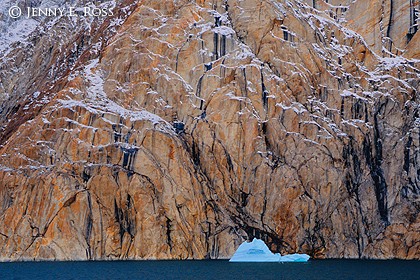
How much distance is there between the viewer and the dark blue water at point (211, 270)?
3511 inches

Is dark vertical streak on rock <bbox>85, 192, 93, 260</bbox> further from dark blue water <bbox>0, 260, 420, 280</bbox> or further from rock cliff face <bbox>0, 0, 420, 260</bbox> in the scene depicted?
dark blue water <bbox>0, 260, 420, 280</bbox>

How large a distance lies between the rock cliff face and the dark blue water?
677 cm

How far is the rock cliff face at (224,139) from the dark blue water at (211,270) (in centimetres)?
677

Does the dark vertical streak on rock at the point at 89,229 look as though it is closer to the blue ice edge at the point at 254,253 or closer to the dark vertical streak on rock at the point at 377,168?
the blue ice edge at the point at 254,253

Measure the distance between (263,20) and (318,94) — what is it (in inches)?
652

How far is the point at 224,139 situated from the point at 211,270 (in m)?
34.2

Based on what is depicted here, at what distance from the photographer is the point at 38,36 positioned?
167 meters

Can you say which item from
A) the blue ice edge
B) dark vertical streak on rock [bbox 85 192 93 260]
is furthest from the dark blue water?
dark vertical streak on rock [bbox 85 192 93 260]

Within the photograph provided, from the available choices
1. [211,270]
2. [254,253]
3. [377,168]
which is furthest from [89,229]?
[377,168]

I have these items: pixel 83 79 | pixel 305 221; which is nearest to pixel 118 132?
pixel 83 79

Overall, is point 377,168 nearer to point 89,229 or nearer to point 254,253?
point 254,253

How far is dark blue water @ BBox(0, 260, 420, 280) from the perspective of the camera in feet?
293

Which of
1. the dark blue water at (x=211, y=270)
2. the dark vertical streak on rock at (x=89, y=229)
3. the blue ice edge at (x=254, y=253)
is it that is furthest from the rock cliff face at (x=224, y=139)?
the dark blue water at (x=211, y=270)

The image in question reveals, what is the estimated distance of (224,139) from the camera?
5022 inches
